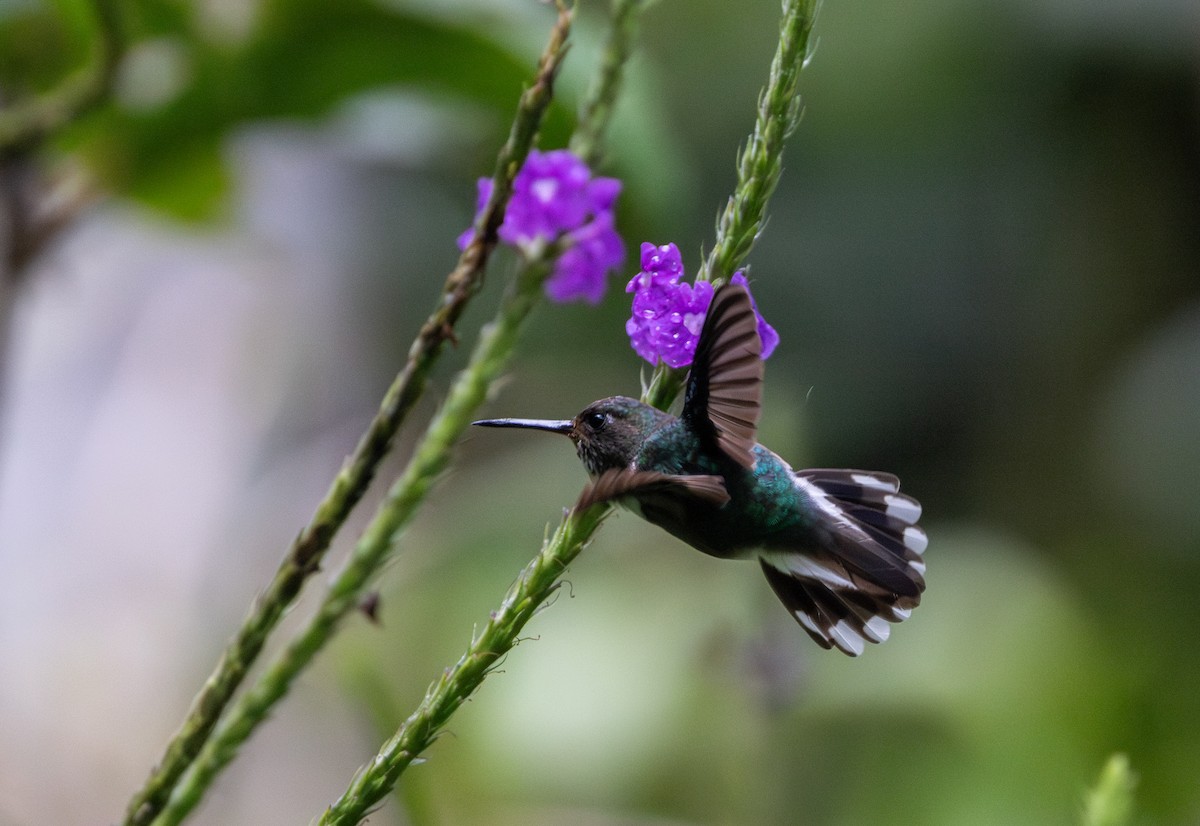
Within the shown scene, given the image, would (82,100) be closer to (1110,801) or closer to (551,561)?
(551,561)

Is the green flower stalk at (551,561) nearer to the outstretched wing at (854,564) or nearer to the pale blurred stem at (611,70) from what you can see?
the pale blurred stem at (611,70)

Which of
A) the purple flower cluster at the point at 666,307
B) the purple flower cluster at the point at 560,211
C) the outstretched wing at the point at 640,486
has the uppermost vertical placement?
the purple flower cluster at the point at 560,211

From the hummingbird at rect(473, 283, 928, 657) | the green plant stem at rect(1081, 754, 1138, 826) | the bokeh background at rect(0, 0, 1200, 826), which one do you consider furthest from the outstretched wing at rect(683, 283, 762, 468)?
the bokeh background at rect(0, 0, 1200, 826)

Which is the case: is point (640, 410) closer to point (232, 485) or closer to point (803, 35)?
point (803, 35)

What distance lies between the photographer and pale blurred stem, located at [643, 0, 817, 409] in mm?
896

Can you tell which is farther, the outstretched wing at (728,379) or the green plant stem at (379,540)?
the outstretched wing at (728,379)

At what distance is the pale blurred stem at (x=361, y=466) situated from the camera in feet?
2.21

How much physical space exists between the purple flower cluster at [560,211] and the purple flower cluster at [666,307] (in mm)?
233

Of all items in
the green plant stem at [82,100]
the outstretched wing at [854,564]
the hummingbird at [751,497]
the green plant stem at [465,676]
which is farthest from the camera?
the green plant stem at [82,100]

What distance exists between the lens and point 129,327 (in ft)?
18.1

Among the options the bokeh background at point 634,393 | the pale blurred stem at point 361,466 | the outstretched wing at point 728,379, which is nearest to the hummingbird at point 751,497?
the outstretched wing at point 728,379

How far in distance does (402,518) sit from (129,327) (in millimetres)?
5360

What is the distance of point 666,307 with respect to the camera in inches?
39.6

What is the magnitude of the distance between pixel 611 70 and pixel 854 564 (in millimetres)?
696
